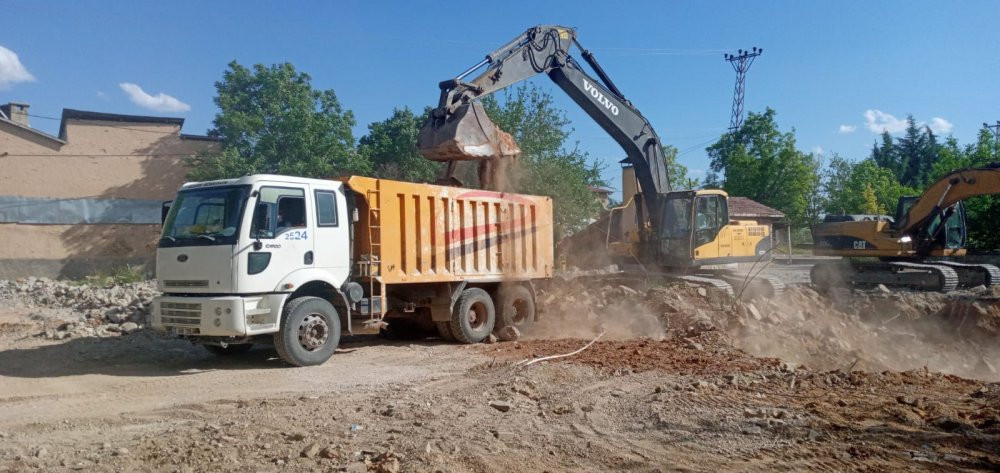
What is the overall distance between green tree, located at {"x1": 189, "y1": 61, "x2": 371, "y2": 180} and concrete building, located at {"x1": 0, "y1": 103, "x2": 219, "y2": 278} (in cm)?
179

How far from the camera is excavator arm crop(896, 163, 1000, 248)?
16.0 meters

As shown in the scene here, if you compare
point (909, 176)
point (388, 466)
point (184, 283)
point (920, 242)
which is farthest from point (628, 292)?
point (909, 176)

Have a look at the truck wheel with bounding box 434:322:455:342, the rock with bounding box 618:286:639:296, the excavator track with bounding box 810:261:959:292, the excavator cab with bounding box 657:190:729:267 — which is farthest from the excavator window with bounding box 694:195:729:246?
the truck wheel with bounding box 434:322:455:342

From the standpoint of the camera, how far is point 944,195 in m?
16.8

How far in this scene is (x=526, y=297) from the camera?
12469mm

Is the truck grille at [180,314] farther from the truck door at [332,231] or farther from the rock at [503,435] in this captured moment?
the rock at [503,435]

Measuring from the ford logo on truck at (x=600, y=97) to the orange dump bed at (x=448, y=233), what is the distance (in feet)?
9.39

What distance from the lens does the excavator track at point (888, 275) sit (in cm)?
1712

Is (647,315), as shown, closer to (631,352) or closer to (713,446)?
(631,352)

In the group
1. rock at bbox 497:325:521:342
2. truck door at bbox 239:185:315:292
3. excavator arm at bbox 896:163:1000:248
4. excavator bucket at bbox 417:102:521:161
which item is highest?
excavator bucket at bbox 417:102:521:161

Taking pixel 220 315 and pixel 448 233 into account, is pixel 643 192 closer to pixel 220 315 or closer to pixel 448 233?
pixel 448 233

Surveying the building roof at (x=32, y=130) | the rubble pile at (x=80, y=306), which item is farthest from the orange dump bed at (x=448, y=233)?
the building roof at (x=32, y=130)

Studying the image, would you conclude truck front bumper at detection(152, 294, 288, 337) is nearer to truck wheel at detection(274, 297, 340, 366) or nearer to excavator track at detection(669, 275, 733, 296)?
truck wheel at detection(274, 297, 340, 366)

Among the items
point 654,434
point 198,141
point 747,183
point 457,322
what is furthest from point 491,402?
point 747,183
